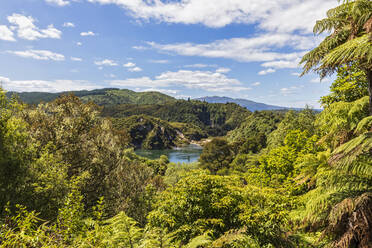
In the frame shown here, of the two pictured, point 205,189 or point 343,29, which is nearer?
point 343,29

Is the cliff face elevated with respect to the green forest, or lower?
lower

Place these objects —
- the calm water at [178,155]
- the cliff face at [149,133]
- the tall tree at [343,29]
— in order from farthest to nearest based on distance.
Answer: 1. the cliff face at [149,133]
2. the calm water at [178,155]
3. the tall tree at [343,29]

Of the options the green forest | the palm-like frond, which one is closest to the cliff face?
the green forest

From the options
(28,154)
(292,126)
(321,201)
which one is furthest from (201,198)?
(292,126)

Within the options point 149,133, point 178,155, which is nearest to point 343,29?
point 178,155

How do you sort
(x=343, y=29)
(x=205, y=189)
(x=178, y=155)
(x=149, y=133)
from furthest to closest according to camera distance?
(x=149, y=133)
(x=178, y=155)
(x=205, y=189)
(x=343, y=29)

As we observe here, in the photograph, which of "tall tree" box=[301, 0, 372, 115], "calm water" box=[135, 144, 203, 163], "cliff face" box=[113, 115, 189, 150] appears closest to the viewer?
Result: "tall tree" box=[301, 0, 372, 115]

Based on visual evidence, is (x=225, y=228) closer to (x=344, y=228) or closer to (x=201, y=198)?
(x=201, y=198)

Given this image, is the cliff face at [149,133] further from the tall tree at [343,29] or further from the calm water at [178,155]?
the tall tree at [343,29]

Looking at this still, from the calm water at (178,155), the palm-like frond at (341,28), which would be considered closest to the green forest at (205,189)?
the palm-like frond at (341,28)

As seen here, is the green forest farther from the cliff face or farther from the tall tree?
the cliff face

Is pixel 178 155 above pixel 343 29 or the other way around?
the other way around

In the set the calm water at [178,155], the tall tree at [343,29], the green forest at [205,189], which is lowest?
the calm water at [178,155]

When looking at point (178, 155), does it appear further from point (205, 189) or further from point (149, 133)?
point (205, 189)
